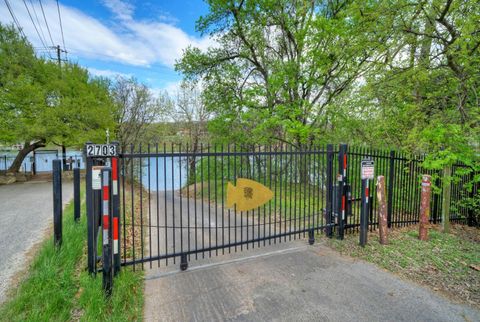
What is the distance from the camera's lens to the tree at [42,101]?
1122 cm

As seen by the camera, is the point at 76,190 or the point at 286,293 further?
the point at 76,190

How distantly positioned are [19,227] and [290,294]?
18.6ft

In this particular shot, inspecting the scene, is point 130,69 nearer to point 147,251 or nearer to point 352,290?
point 147,251

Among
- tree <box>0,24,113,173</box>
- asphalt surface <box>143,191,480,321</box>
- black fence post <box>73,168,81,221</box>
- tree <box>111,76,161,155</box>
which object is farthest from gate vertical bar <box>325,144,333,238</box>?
tree <box>111,76,161,155</box>

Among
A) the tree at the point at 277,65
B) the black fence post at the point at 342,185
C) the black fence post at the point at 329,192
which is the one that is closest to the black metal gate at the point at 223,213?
the black fence post at the point at 329,192

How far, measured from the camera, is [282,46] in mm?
10547

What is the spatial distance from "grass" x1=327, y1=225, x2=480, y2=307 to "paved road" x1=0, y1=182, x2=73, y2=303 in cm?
487

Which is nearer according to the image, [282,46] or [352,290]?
[352,290]

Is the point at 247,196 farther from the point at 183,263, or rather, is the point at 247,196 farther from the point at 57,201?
the point at 57,201

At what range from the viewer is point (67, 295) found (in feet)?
8.29

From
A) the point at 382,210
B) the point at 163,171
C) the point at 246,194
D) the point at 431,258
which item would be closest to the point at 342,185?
the point at 382,210

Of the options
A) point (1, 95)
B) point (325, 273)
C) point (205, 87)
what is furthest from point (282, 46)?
point (1, 95)

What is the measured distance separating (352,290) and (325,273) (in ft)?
1.45

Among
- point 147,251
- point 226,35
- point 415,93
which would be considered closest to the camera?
point 147,251
